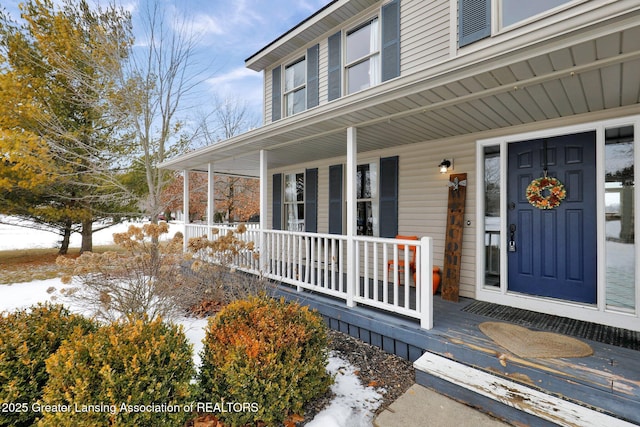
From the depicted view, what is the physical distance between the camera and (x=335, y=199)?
615cm

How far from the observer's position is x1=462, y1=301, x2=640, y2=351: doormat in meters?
2.86

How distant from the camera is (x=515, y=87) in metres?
2.68

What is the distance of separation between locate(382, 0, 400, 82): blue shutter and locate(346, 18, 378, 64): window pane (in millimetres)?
249

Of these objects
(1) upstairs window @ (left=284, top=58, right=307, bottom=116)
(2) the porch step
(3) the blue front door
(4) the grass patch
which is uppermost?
(1) upstairs window @ (left=284, top=58, right=307, bottom=116)

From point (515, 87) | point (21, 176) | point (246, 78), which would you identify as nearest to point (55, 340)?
point (515, 87)

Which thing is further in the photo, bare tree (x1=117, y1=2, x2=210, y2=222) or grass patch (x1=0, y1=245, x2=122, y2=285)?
grass patch (x1=0, y1=245, x2=122, y2=285)

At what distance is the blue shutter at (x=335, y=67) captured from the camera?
6.11m

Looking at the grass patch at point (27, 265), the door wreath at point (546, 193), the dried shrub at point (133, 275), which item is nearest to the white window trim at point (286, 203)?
the dried shrub at point (133, 275)

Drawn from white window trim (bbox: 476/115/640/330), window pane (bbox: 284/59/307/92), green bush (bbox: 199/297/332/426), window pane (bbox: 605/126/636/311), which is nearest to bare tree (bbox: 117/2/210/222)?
window pane (bbox: 284/59/307/92)

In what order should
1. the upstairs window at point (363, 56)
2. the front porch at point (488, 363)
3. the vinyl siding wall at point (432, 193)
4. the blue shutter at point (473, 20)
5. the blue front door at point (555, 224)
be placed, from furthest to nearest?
the upstairs window at point (363, 56) → the vinyl siding wall at point (432, 193) → the blue shutter at point (473, 20) → the blue front door at point (555, 224) → the front porch at point (488, 363)

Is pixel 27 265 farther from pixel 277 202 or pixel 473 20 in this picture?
pixel 473 20

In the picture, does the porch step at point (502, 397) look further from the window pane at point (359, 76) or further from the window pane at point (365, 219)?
the window pane at point (359, 76)

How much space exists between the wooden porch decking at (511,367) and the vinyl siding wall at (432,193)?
1.17m

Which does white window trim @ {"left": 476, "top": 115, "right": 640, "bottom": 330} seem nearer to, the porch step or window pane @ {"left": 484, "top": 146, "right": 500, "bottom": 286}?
window pane @ {"left": 484, "top": 146, "right": 500, "bottom": 286}
